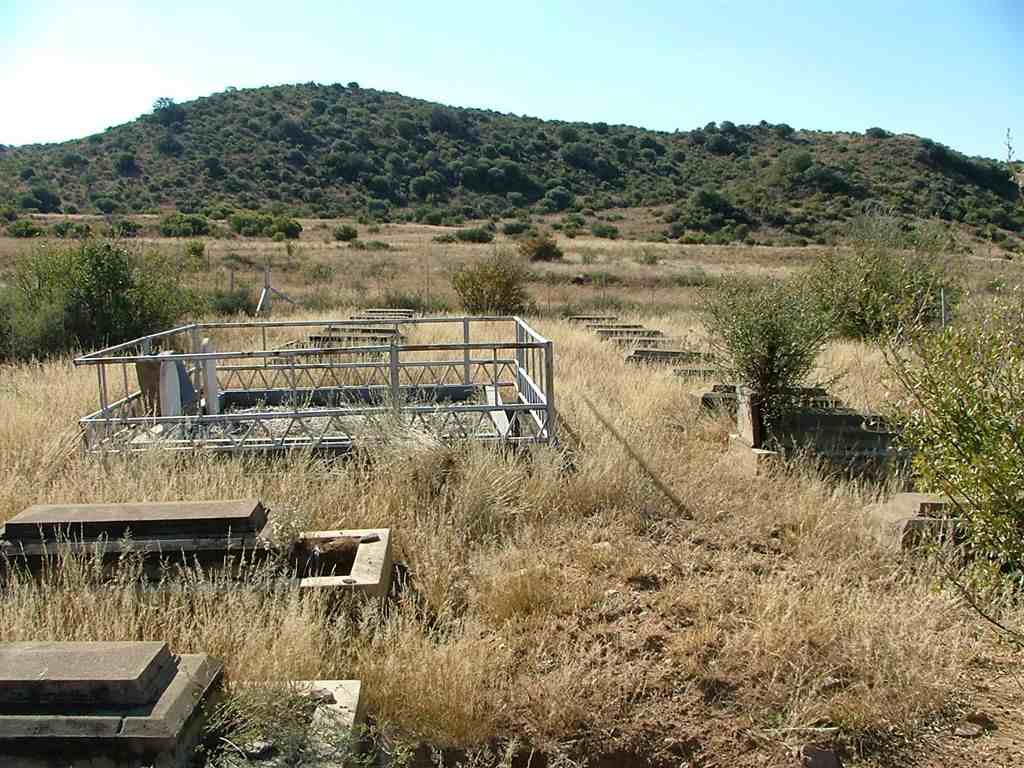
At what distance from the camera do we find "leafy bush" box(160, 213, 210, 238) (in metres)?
40.1

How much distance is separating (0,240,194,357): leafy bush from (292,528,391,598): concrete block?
1088cm

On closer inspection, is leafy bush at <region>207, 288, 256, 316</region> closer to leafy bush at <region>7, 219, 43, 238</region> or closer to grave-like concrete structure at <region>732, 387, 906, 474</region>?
grave-like concrete structure at <region>732, 387, 906, 474</region>

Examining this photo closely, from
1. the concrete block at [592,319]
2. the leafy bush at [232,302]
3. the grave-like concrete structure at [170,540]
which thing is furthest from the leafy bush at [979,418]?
the leafy bush at [232,302]

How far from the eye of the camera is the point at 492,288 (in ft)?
65.8

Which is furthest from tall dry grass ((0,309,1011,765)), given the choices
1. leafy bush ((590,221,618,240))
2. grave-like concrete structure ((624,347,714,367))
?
leafy bush ((590,221,618,240))

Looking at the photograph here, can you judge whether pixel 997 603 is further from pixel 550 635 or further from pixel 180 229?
pixel 180 229

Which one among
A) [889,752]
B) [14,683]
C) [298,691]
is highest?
[14,683]

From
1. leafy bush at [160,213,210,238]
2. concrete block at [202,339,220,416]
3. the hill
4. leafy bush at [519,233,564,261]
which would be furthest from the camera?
the hill

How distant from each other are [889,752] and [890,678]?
Result: 1.40 ft

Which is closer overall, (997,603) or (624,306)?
(997,603)

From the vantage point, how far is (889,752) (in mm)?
3891

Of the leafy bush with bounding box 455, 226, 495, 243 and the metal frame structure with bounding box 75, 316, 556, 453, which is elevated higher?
the leafy bush with bounding box 455, 226, 495, 243

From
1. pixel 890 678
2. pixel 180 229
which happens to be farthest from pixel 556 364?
pixel 180 229

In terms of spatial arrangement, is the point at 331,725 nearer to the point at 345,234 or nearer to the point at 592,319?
the point at 592,319
